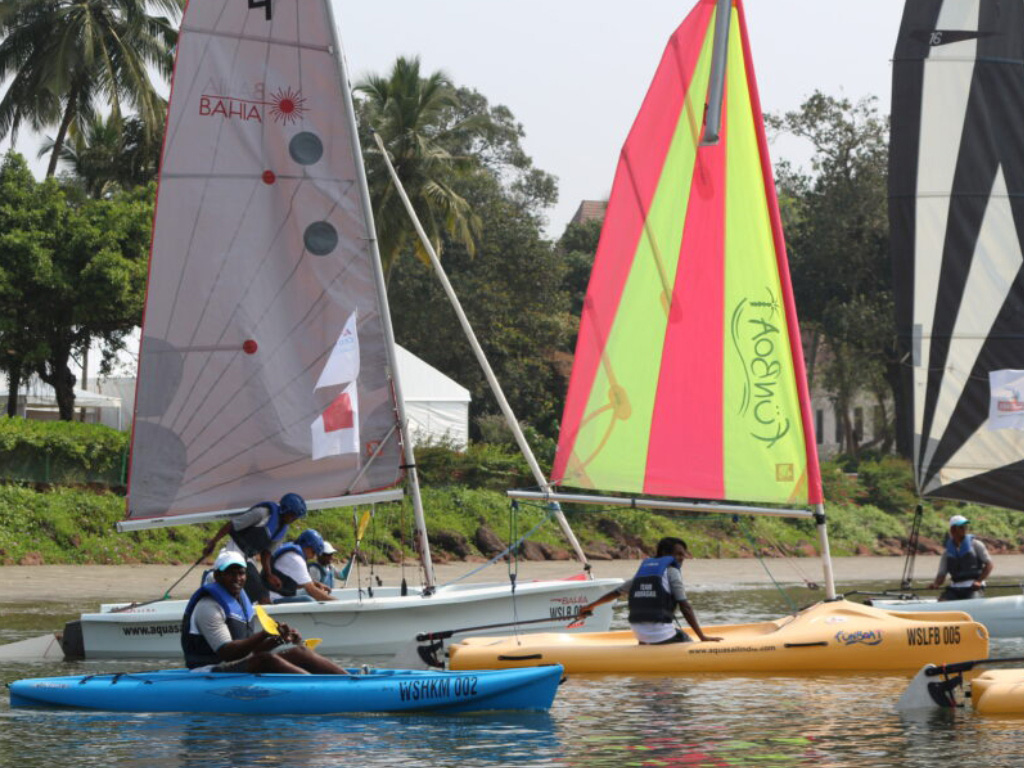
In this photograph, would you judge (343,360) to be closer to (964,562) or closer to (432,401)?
(964,562)

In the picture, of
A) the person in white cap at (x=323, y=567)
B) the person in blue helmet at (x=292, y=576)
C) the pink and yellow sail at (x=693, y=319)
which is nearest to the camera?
the pink and yellow sail at (x=693, y=319)

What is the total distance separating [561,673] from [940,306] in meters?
9.10

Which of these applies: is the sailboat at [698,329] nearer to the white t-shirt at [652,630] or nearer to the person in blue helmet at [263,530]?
the white t-shirt at [652,630]

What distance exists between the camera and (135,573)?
33469mm

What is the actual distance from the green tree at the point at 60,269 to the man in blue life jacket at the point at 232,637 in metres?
26.7

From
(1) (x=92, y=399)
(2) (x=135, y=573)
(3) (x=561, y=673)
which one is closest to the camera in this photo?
(3) (x=561, y=673)

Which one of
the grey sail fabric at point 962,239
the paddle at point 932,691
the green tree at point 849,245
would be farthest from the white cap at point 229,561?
the green tree at point 849,245

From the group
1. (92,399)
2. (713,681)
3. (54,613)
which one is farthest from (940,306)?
(92,399)

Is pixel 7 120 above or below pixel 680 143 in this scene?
above

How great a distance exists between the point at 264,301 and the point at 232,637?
6.18m

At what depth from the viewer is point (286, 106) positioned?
810 inches

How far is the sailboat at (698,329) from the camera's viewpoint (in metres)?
19.2

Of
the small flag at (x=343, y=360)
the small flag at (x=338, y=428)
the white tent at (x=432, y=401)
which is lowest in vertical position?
the small flag at (x=338, y=428)

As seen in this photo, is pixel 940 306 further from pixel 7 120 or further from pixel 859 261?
pixel 859 261
